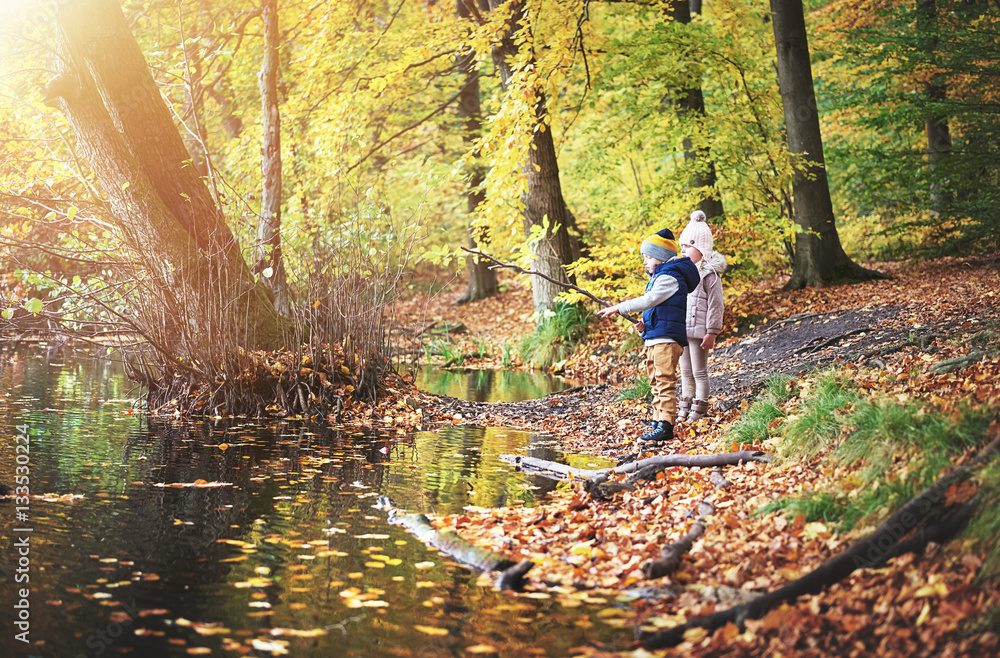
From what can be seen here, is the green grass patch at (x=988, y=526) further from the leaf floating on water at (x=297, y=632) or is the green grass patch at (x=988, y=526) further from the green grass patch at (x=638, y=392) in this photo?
the green grass patch at (x=638, y=392)

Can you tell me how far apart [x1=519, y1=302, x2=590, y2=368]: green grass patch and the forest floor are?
3.90 metres

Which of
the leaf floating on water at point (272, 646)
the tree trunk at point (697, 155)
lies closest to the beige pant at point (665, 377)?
the leaf floating on water at point (272, 646)

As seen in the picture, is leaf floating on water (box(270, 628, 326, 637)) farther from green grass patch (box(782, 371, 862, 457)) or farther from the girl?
the girl

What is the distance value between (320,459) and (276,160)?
581 cm

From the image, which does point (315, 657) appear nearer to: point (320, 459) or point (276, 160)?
point (320, 459)

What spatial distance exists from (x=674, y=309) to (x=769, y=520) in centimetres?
308

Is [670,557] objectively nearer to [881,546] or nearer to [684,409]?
[881,546]

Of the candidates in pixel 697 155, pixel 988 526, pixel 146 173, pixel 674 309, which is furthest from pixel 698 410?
pixel 697 155

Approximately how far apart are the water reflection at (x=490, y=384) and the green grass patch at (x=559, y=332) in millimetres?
394

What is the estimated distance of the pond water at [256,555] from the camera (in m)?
3.04

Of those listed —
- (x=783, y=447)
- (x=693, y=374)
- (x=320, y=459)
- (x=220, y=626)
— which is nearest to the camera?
(x=220, y=626)

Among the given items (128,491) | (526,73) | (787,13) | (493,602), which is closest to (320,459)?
(128,491)

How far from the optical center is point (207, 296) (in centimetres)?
787

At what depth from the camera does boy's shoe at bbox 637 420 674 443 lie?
6883 mm
